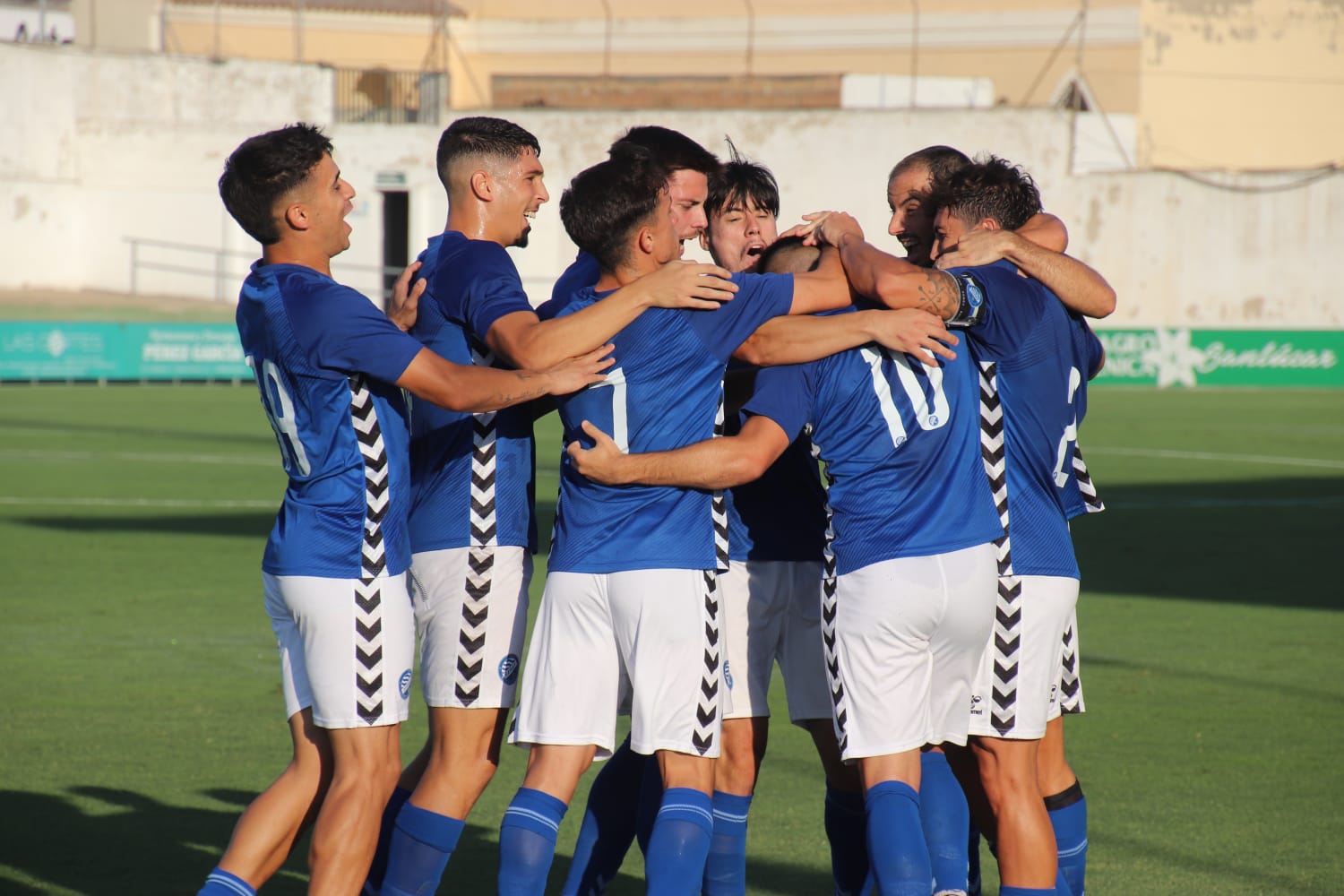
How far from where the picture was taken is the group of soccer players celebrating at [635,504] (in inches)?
171

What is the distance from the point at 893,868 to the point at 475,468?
165 centimetres

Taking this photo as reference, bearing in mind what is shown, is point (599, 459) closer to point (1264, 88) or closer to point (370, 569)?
point (370, 569)

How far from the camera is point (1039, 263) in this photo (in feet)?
15.2

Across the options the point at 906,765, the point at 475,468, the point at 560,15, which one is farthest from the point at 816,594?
the point at 560,15

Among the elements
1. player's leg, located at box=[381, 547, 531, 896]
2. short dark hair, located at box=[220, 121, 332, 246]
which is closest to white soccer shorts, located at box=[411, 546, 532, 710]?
player's leg, located at box=[381, 547, 531, 896]

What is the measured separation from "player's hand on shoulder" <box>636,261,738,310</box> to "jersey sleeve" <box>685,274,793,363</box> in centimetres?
7

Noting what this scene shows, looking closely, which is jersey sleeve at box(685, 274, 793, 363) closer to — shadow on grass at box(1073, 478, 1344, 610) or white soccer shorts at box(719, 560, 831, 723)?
white soccer shorts at box(719, 560, 831, 723)

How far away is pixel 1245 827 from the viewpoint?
6.08m

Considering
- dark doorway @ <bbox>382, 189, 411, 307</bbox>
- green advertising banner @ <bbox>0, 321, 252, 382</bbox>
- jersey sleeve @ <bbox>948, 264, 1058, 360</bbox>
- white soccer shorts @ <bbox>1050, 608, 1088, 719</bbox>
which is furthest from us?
dark doorway @ <bbox>382, 189, 411, 307</bbox>

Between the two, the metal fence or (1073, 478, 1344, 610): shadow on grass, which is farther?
the metal fence

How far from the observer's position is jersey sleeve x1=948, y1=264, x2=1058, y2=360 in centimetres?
457

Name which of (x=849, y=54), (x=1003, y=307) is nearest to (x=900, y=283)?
(x=1003, y=307)

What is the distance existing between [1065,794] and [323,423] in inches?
98.3

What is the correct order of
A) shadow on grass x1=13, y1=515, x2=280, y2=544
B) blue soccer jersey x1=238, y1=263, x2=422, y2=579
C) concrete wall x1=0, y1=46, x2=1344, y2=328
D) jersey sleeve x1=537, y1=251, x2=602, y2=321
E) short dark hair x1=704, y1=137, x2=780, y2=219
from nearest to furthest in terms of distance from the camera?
blue soccer jersey x1=238, y1=263, x2=422, y2=579 → jersey sleeve x1=537, y1=251, x2=602, y2=321 → short dark hair x1=704, y1=137, x2=780, y2=219 → shadow on grass x1=13, y1=515, x2=280, y2=544 → concrete wall x1=0, y1=46, x2=1344, y2=328
